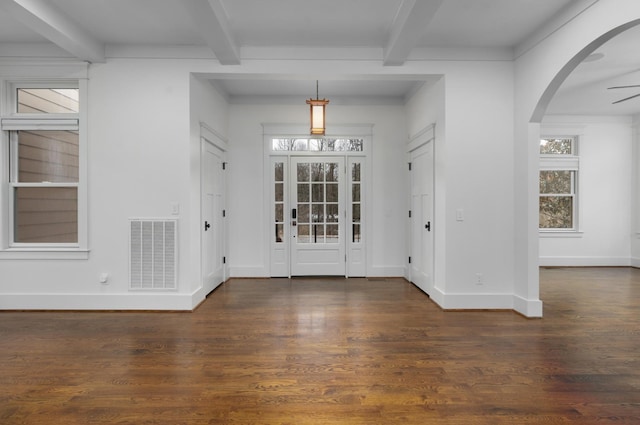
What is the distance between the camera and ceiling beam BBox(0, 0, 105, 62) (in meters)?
2.99

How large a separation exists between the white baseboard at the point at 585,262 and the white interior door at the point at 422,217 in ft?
11.0

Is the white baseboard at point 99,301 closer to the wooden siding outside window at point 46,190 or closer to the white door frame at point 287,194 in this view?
the wooden siding outside window at point 46,190

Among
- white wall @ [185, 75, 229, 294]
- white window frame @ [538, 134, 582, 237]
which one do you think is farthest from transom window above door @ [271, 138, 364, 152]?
white window frame @ [538, 134, 582, 237]

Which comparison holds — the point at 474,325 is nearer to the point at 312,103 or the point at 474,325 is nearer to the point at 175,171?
the point at 312,103

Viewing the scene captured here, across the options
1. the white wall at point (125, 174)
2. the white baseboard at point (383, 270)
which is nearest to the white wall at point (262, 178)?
the white baseboard at point (383, 270)

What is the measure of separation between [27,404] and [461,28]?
14.8ft

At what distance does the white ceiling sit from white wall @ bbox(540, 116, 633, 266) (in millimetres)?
2622

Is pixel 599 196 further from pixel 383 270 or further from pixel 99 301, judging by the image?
pixel 99 301

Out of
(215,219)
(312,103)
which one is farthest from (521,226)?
(215,219)

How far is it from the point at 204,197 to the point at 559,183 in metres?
6.53

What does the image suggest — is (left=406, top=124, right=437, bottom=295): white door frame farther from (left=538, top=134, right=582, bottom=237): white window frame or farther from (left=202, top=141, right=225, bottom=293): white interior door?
(left=538, top=134, right=582, bottom=237): white window frame

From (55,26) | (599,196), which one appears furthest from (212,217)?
(599,196)

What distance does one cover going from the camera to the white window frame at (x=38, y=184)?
13.3 ft

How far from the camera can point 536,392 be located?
91.9 inches
